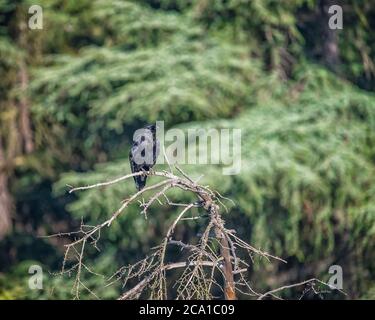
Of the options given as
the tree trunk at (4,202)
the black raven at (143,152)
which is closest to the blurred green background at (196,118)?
the tree trunk at (4,202)

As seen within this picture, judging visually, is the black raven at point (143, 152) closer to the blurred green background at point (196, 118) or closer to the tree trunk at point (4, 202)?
the blurred green background at point (196, 118)

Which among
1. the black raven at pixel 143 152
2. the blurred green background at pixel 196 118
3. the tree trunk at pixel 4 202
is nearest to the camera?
the black raven at pixel 143 152

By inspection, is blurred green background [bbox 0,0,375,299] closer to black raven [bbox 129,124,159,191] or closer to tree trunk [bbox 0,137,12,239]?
tree trunk [bbox 0,137,12,239]

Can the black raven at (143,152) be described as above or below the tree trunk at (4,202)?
above

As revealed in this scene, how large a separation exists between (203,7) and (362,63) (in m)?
1.95

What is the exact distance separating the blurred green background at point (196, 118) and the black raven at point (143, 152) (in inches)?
56.7

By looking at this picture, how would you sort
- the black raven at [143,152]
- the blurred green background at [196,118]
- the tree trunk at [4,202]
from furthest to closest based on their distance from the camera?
the tree trunk at [4,202], the blurred green background at [196,118], the black raven at [143,152]

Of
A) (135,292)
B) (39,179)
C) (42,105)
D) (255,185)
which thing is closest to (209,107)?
(255,185)

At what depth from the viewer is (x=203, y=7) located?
9.16 meters

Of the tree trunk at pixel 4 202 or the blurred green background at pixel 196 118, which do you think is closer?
the blurred green background at pixel 196 118

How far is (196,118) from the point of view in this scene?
27.9 ft

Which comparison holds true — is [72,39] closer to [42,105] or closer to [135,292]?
[42,105]

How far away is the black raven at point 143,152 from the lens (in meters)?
6.30

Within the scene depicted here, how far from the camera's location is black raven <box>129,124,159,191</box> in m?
6.30
